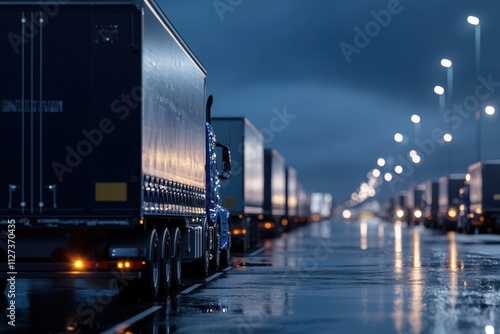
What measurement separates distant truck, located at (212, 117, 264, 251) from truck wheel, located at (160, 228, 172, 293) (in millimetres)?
16506

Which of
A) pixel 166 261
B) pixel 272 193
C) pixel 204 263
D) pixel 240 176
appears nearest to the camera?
pixel 166 261

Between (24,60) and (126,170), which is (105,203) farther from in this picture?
(24,60)

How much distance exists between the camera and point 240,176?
120ft

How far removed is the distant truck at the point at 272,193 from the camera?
2198 inches

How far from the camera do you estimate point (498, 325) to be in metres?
13.7

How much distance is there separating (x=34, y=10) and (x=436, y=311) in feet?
21.6

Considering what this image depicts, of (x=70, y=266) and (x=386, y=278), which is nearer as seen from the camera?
(x=70, y=266)

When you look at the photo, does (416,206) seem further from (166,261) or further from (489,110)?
(166,261)

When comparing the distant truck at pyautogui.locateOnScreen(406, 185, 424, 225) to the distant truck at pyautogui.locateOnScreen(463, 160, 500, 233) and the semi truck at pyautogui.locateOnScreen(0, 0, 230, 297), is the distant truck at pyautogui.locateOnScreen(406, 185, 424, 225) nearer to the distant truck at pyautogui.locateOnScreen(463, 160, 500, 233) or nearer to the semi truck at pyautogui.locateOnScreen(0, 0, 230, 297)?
the distant truck at pyautogui.locateOnScreen(463, 160, 500, 233)

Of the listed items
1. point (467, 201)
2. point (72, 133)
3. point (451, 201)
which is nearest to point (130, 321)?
point (72, 133)

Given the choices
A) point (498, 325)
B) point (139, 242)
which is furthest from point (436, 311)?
point (139, 242)

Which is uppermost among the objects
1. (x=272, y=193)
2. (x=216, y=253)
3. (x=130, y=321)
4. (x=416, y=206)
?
(x=272, y=193)

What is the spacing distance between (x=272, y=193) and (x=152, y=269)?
132ft

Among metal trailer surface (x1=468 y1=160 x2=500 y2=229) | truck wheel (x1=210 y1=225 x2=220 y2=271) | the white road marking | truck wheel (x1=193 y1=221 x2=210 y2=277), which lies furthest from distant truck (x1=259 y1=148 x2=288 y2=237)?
the white road marking
